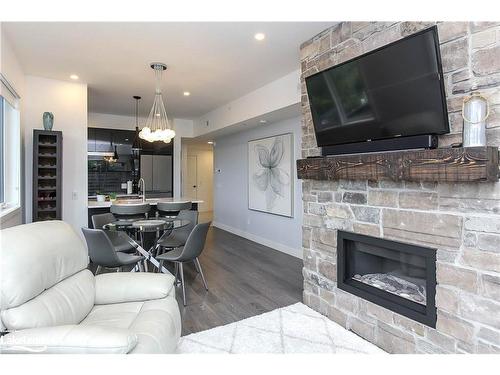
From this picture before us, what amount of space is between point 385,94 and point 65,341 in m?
2.39

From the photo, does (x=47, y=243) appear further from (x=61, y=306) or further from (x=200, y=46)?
(x=200, y=46)

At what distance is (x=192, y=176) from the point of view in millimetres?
10188

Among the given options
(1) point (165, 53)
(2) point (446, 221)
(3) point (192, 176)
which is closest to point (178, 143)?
(3) point (192, 176)

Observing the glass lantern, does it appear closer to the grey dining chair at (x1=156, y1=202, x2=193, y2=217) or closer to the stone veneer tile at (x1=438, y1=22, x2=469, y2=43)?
the stone veneer tile at (x1=438, y1=22, x2=469, y2=43)

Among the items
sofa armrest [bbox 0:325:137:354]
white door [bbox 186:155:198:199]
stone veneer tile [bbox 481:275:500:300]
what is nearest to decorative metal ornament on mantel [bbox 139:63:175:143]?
white door [bbox 186:155:198:199]

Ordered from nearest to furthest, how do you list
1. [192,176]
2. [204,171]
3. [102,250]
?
[102,250] < [192,176] < [204,171]

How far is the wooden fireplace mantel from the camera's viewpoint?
5.56ft

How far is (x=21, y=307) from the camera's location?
1.58 metres

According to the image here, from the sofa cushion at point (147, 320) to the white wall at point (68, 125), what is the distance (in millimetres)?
3085

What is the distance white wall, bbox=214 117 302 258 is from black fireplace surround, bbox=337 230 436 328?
2.26 metres

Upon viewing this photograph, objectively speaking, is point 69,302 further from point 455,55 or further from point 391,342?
point 455,55

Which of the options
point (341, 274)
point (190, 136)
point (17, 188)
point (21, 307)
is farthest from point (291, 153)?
point (21, 307)

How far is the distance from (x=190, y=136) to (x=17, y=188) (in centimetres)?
409
